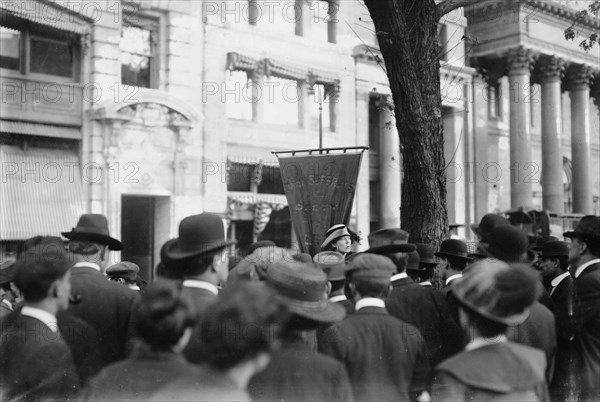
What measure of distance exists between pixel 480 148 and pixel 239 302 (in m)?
26.7

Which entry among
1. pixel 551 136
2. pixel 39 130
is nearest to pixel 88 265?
pixel 39 130

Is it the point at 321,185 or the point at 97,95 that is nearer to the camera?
the point at 321,185

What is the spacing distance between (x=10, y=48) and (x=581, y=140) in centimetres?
2395

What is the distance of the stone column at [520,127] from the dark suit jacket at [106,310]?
24.6 meters

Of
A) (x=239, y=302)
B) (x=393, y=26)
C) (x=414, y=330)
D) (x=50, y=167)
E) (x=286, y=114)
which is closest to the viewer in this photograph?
(x=239, y=302)

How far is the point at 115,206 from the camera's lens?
55.0 feet

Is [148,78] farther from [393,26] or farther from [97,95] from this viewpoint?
[393,26]

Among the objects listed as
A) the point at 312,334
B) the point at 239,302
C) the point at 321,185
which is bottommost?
the point at 312,334

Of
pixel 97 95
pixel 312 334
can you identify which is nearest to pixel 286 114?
pixel 97 95

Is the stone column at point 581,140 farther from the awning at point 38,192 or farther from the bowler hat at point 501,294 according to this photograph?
the bowler hat at point 501,294

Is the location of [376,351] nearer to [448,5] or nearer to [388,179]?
[448,5]

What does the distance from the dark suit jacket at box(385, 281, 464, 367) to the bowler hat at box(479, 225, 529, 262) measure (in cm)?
56

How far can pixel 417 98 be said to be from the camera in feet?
29.8

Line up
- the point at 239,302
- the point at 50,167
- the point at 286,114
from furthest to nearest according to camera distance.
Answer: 1. the point at 286,114
2. the point at 50,167
3. the point at 239,302
